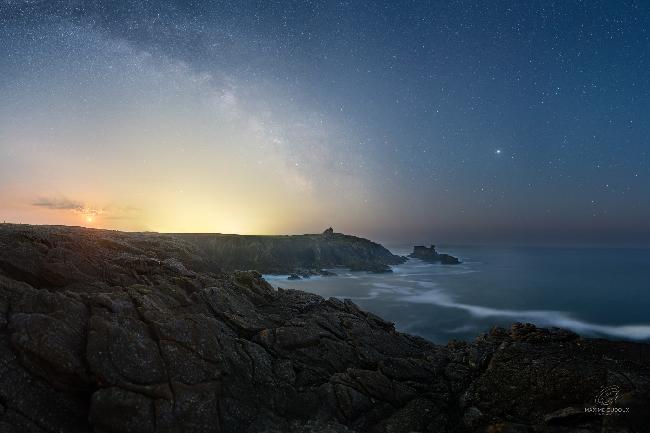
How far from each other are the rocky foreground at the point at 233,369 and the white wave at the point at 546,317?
1726 inches

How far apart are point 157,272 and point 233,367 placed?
1060cm

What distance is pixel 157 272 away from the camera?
22422 millimetres

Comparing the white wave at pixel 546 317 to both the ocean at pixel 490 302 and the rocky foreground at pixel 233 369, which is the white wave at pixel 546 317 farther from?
the rocky foreground at pixel 233 369

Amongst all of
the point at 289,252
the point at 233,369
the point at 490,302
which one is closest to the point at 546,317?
the point at 490,302

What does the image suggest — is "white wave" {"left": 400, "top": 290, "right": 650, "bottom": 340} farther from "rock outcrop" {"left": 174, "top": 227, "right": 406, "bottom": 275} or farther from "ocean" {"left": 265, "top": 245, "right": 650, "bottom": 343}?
"rock outcrop" {"left": 174, "top": 227, "right": 406, "bottom": 275}

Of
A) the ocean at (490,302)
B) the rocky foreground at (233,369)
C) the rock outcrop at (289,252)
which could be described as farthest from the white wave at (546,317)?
the rocky foreground at (233,369)

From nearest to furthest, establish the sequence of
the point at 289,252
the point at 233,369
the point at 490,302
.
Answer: the point at 233,369 → the point at 490,302 → the point at 289,252

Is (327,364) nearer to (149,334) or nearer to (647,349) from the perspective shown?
(149,334)

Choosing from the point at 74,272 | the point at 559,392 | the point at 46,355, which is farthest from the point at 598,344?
the point at 74,272

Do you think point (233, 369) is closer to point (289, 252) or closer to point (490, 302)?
point (490, 302)

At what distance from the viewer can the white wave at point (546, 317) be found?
172 ft

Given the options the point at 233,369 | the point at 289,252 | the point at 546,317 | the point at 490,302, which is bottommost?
the point at 546,317

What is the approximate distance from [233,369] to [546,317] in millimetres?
67732

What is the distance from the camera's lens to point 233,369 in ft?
50.6
